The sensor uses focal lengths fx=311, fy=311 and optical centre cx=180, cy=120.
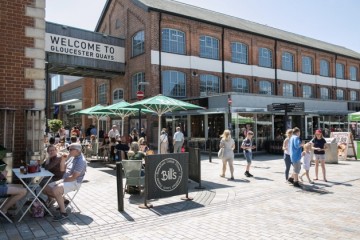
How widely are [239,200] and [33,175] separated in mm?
4574

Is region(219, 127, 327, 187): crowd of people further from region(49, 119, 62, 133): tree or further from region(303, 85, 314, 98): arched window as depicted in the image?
region(303, 85, 314, 98): arched window

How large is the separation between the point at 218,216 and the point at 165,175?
1.58 meters

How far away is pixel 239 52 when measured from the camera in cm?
2680

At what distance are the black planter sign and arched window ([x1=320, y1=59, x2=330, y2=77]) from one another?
104 ft

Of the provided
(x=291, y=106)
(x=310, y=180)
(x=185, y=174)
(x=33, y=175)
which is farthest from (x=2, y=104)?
(x=291, y=106)

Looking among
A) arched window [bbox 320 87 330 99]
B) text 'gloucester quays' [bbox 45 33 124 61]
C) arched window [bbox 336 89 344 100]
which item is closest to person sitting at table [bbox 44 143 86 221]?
text 'gloucester quays' [bbox 45 33 124 61]

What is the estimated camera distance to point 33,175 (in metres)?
6.18

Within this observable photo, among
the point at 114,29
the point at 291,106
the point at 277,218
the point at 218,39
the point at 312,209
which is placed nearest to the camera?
the point at 277,218

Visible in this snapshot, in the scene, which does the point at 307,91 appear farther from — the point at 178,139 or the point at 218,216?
the point at 218,216

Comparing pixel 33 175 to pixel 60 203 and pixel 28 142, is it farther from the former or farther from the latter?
pixel 28 142

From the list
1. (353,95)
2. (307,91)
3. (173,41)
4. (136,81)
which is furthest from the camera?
(353,95)

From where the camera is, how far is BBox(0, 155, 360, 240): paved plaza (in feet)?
17.0

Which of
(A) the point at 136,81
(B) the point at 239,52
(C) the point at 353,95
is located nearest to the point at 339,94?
(C) the point at 353,95

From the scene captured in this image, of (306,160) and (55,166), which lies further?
(306,160)
